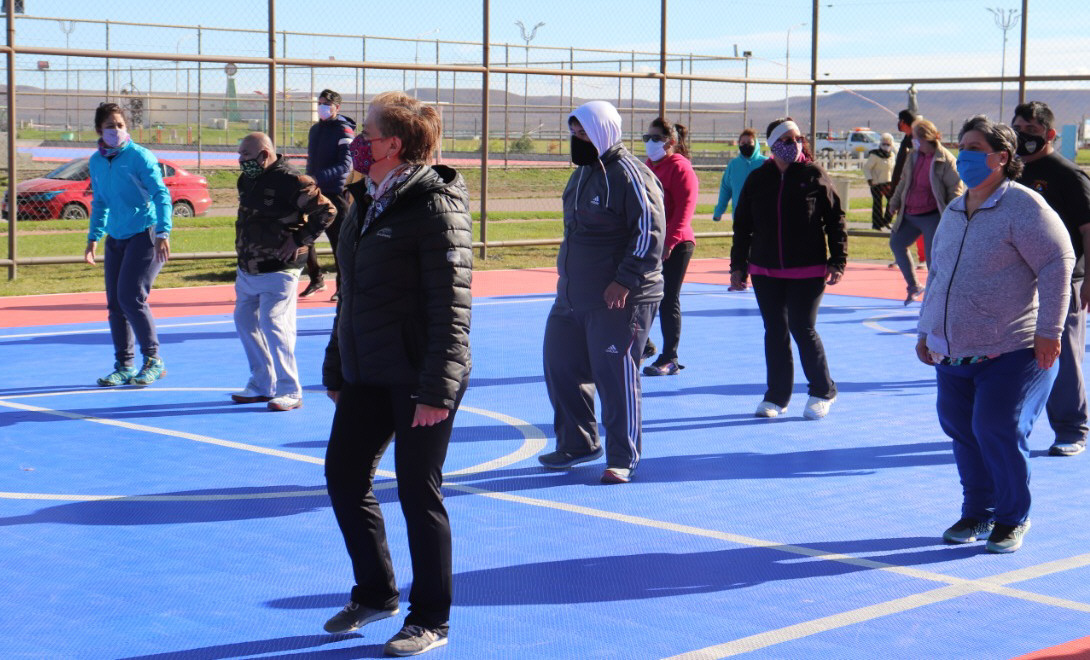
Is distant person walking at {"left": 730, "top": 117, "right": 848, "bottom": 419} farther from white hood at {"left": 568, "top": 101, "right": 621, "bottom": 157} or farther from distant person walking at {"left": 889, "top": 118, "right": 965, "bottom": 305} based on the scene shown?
distant person walking at {"left": 889, "top": 118, "right": 965, "bottom": 305}

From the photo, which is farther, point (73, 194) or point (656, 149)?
point (73, 194)

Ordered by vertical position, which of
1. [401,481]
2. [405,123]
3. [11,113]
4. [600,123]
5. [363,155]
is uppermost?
[11,113]

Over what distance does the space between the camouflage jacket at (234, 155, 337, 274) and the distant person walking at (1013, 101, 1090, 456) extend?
14.1 feet

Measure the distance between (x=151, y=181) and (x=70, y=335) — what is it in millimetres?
3178

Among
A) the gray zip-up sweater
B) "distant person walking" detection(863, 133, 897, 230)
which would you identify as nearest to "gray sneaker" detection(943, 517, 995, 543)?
the gray zip-up sweater

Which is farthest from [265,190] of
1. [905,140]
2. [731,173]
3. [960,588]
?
A: [905,140]

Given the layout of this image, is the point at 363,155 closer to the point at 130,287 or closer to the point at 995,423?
the point at 995,423

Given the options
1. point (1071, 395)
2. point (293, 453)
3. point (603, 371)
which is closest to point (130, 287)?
point (293, 453)

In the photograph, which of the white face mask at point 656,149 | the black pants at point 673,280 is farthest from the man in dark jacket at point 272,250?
the black pants at point 673,280

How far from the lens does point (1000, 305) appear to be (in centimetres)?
604

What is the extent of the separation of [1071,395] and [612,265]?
9.44 ft

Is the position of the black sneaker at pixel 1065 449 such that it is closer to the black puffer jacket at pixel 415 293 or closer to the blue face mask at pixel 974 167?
the blue face mask at pixel 974 167

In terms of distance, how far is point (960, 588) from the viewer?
570cm

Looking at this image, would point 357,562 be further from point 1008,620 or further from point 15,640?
point 1008,620
